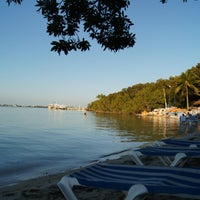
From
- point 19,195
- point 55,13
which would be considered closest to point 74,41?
point 55,13

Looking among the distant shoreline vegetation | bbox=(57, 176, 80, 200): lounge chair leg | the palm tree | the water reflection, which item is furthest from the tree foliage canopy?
the palm tree

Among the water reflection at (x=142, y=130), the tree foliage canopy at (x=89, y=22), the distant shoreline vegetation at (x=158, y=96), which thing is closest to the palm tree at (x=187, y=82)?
the distant shoreline vegetation at (x=158, y=96)

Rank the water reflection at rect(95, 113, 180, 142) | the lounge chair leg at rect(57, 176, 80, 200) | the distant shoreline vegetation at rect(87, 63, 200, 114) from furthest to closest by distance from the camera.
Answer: the distant shoreline vegetation at rect(87, 63, 200, 114)
the water reflection at rect(95, 113, 180, 142)
the lounge chair leg at rect(57, 176, 80, 200)

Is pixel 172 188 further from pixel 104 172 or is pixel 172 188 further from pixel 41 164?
pixel 41 164

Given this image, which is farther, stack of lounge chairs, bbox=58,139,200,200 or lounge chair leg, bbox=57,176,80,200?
lounge chair leg, bbox=57,176,80,200

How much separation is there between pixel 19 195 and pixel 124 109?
10707 cm

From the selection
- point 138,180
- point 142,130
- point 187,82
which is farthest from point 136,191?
point 187,82

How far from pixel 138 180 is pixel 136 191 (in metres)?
0.31

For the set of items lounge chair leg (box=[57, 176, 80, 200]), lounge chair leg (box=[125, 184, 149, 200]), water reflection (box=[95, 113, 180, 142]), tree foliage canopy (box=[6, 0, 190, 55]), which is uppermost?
tree foliage canopy (box=[6, 0, 190, 55])

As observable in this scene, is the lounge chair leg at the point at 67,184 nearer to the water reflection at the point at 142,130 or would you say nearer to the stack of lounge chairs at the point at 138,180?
the stack of lounge chairs at the point at 138,180

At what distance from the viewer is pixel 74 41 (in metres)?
4.31

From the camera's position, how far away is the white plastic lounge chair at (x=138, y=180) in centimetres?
271

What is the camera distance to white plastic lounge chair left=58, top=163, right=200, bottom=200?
2705 mm

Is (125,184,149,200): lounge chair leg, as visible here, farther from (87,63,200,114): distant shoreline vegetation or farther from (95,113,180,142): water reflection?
(87,63,200,114): distant shoreline vegetation
